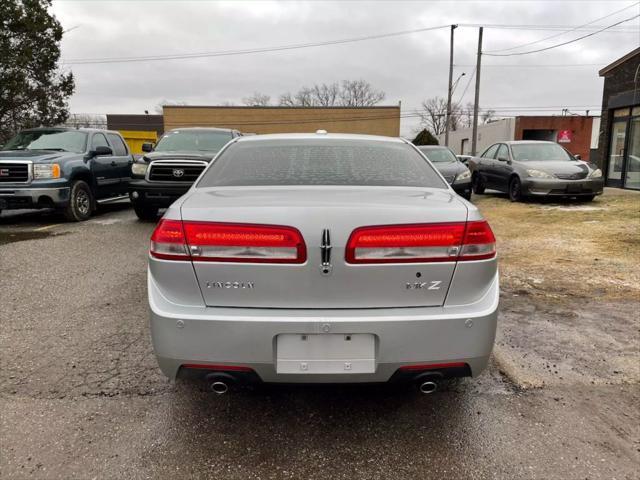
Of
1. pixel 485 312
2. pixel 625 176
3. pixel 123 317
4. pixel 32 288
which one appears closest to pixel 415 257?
pixel 485 312

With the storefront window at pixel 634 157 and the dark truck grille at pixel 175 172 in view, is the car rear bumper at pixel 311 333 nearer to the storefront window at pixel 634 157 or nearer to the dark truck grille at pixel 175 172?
the dark truck grille at pixel 175 172

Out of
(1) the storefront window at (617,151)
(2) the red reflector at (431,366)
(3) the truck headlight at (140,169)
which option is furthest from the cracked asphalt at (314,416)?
(1) the storefront window at (617,151)

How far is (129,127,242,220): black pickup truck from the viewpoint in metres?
8.17

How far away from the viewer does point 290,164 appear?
117 inches

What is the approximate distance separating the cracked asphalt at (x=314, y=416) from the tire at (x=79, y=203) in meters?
5.51

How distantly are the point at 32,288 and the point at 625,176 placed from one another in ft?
55.2

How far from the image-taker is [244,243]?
2.13 metres

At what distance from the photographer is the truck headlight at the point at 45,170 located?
27.4 ft

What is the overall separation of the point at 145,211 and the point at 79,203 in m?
1.29

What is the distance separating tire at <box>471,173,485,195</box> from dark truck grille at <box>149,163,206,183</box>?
29.6 ft

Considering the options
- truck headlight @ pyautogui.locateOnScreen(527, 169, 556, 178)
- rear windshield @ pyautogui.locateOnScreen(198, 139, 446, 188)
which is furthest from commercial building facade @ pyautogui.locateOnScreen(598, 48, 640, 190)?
rear windshield @ pyautogui.locateOnScreen(198, 139, 446, 188)

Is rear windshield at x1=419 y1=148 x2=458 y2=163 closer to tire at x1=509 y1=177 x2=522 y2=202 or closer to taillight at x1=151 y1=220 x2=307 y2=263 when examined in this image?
tire at x1=509 y1=177 x2=522 y2=202

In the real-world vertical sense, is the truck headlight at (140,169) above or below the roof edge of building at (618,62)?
below

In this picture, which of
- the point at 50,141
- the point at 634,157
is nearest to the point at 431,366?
the point at 50,141
